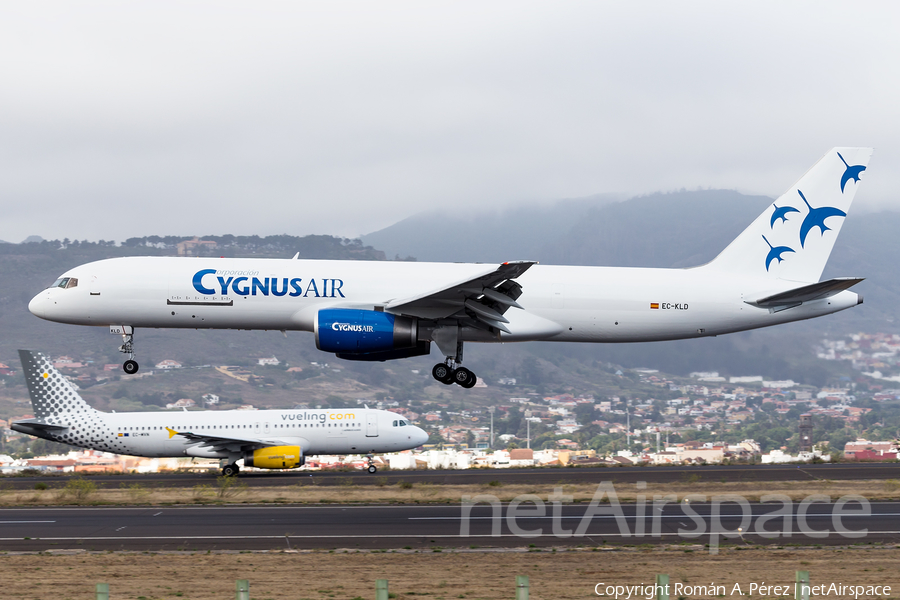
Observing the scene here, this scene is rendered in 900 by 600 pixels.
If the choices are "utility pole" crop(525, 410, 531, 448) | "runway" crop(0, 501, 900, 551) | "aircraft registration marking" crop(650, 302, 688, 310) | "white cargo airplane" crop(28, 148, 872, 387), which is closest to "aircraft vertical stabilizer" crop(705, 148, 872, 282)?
"white cargo airplane" crop(28, 148, 872, 387)

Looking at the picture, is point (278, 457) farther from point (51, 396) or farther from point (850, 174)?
point (850, 174)

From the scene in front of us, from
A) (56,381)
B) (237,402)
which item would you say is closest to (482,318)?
(56,381)

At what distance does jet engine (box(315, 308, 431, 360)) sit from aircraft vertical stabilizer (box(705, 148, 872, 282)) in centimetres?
1241

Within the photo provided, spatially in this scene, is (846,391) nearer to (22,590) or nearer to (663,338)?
(663,338)

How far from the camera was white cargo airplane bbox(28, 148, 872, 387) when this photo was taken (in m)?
30.9

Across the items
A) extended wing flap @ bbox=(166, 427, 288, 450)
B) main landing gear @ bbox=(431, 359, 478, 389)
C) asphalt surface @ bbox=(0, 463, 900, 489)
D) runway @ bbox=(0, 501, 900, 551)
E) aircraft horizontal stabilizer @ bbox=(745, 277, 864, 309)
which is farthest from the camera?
extended wing flap @ bbox=(166, 427, 288, 450)

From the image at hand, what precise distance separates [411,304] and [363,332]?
6.32ft

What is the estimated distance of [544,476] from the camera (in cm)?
5028

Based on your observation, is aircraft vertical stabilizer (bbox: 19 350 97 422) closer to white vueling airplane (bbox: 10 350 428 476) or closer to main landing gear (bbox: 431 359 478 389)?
white vueling airplane (bbox: 10 350 428 476)

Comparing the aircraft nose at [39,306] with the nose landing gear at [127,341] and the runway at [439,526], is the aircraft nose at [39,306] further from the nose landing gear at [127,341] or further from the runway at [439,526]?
the runway at [439,526]

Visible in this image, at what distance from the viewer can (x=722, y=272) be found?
34281mm

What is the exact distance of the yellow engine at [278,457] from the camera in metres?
50.7

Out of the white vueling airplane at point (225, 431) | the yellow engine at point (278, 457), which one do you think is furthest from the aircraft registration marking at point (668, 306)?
the yellow engine at point (278, 457)

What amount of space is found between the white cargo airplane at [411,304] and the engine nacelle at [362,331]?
0.04 metres
